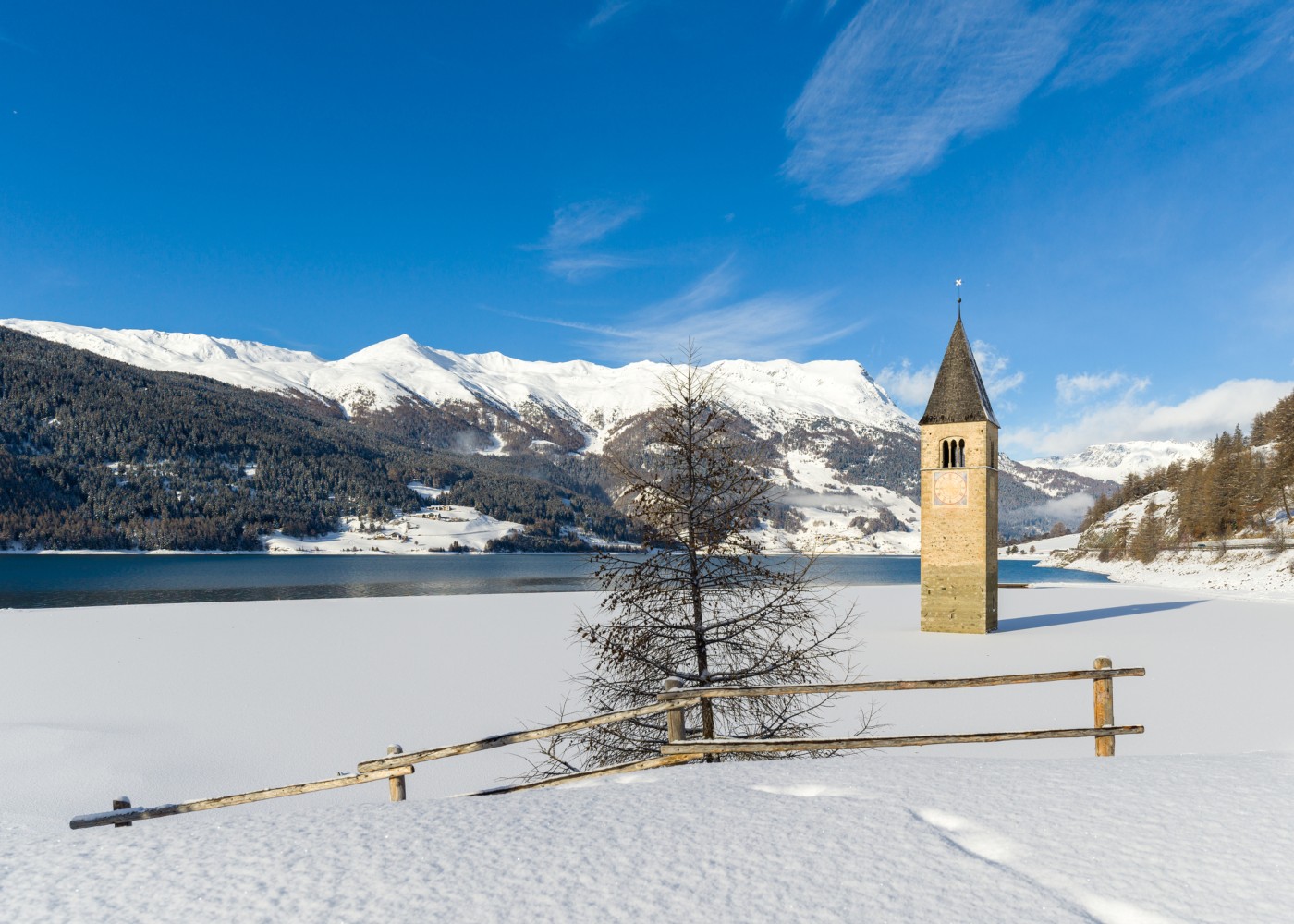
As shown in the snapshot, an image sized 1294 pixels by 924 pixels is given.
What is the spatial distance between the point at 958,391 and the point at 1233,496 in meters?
67.2

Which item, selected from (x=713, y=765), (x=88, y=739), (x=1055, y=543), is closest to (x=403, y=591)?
(x=88, y=739)

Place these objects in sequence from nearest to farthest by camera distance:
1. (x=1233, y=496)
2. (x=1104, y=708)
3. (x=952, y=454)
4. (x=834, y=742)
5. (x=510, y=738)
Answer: (x=834, y=742)
(x=510, y=738)
(x=1104, y=708)
(x=952, y=454)
(x=1233, y=496)

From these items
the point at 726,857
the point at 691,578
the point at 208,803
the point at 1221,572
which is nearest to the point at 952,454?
the point at 691,578

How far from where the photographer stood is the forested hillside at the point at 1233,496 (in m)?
71.4

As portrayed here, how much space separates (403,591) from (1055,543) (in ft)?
543

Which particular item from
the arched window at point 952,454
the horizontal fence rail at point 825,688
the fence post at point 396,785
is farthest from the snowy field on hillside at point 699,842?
the arched window at point 952,454

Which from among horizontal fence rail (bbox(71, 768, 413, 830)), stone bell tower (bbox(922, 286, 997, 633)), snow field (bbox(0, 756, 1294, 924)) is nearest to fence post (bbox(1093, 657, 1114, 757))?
snow field (bbox(0, 756, 1294, 924))

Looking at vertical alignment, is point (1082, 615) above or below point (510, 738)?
below

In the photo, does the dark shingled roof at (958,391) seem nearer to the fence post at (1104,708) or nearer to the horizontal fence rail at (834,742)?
the fence post at (1104,708)

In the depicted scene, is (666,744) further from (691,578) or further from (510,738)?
(691,578)

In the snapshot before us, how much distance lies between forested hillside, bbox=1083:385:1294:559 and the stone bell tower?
49.2 meters

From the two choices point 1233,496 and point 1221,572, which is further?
point 1233,496

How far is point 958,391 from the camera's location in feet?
105

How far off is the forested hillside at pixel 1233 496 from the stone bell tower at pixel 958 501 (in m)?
49.2
